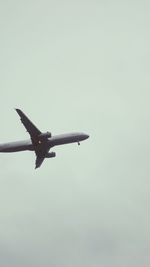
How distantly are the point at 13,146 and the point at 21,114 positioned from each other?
31.0ft

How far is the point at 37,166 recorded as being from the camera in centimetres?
18138

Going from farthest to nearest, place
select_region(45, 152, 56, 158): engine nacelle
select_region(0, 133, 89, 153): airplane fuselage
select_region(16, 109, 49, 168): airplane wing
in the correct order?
select_region(45, 152, 56, 158): engine nacelle < select_region(0, 133, 89, 153): airplane fuselage < select_region(16, 109, 49, 168): airplane wing

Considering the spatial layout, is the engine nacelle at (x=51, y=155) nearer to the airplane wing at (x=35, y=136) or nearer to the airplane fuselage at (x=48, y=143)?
the airplane wing at (x=35, y=136)

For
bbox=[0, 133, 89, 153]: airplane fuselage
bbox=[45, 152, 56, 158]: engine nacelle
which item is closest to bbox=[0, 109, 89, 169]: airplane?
bbox=[0, 133, 89, 153]: airplane fuselage

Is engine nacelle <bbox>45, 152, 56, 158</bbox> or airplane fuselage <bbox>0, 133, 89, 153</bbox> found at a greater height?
airplane fuselage <bbox>0, 133, 89, 153</bbox>

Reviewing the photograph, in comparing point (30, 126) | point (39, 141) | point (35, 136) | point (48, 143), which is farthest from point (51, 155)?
point (30, 126)

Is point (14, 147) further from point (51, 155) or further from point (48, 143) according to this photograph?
point (51, 155)

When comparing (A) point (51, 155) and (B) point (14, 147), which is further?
(A) point (51, 155)

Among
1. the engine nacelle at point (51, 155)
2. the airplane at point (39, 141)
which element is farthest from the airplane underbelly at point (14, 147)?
the engine nacelle at point (51, 155)

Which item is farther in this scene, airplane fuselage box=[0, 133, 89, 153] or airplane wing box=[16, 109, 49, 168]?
airplane fuselage box=[0, 133, 89, 153]

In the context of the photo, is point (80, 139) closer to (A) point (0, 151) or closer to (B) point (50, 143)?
(B) point (50, 143)

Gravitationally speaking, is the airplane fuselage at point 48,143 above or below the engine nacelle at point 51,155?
above

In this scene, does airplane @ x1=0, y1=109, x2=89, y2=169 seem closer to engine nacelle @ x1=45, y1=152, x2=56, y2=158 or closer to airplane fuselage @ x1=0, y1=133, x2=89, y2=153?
airplane fuselage @ x1=0, y1=133, x2=89, y2=153

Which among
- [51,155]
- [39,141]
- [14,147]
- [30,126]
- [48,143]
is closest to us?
[30,126]
